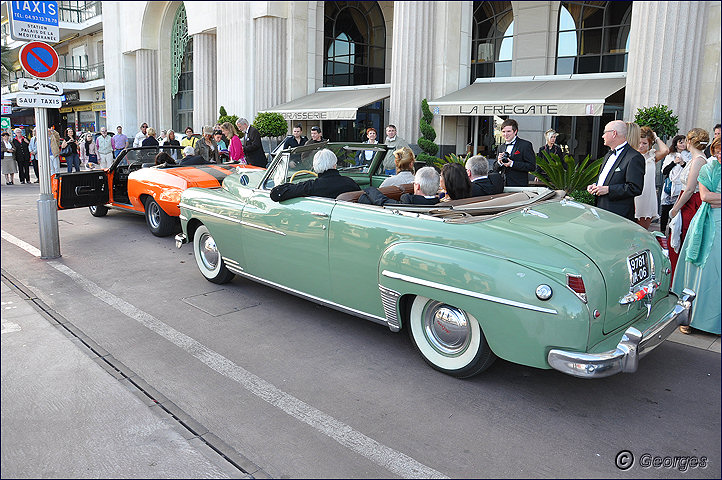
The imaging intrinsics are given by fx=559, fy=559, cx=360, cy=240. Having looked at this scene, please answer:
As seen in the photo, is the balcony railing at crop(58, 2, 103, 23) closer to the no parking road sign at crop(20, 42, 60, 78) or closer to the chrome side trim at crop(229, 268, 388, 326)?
the no parking road sign at crop(20, 42, 60, 78)

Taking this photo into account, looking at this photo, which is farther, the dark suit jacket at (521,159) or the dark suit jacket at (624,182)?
the dark suit jacket at (521,159)

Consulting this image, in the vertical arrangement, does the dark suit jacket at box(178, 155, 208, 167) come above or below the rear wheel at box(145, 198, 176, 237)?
above

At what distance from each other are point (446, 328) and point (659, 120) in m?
8.13

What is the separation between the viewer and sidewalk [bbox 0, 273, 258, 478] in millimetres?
2826

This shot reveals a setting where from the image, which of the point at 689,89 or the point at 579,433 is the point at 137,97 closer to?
the point at 689,89

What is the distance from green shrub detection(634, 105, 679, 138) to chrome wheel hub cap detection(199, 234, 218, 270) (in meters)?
7.89

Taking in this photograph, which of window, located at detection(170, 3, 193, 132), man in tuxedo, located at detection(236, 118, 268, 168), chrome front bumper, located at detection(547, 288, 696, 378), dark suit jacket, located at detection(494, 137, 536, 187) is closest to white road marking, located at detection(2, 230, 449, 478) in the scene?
chrome front bumper, located at detection(547, 288, 696, 378)

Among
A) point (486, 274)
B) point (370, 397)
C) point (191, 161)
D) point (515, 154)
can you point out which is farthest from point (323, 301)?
point (191, 161)

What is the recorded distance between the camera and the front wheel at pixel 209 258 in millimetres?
6141

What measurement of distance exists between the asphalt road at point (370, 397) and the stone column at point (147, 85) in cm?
2475

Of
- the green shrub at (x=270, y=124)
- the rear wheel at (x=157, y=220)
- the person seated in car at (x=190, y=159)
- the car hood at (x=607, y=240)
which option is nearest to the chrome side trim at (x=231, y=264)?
the car hood at (x=607, y=240)

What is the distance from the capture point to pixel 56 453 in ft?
9.60

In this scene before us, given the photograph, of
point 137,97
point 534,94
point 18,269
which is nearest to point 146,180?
point 18,269

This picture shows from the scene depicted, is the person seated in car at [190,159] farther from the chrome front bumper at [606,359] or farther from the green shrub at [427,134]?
the chrome front bumper at [606,359]
